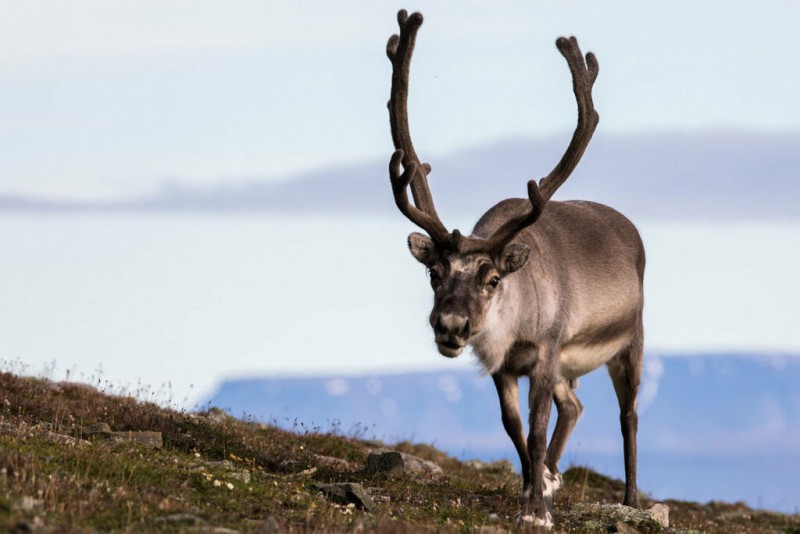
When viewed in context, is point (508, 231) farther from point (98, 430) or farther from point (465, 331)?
point (98, 430)

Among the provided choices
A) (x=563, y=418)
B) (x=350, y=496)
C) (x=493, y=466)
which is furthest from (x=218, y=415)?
(x=350, y=496)

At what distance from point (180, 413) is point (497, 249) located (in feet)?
23.6

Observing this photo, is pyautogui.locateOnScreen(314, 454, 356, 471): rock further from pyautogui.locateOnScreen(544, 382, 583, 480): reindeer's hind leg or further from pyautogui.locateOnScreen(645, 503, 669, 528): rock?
pyautogui.locateOnScreen(645, 503, 669, 528): rock

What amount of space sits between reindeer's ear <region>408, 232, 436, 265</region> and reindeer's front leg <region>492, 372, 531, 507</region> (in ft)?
5.63

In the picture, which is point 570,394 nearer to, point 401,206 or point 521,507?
point 521,507

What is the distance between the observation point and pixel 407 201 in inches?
521

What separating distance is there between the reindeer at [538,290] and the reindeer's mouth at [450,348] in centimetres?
1

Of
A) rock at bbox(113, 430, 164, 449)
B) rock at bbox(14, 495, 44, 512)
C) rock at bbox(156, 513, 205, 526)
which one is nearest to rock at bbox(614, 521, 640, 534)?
rock at bbox(156, 513, 205, 526)

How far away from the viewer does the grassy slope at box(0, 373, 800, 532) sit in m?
9.77

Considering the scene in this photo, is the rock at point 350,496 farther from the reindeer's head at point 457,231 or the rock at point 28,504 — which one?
the rock at point 28,504

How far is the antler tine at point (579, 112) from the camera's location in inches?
559

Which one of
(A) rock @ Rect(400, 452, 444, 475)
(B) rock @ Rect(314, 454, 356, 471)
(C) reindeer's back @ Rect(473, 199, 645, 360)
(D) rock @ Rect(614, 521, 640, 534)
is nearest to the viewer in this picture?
(D) rock @ Rect(614, 521, 640, 534)

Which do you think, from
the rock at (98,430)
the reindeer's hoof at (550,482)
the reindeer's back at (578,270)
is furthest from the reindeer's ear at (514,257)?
the rock at (98,430)

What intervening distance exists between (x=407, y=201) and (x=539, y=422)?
2.83 m
